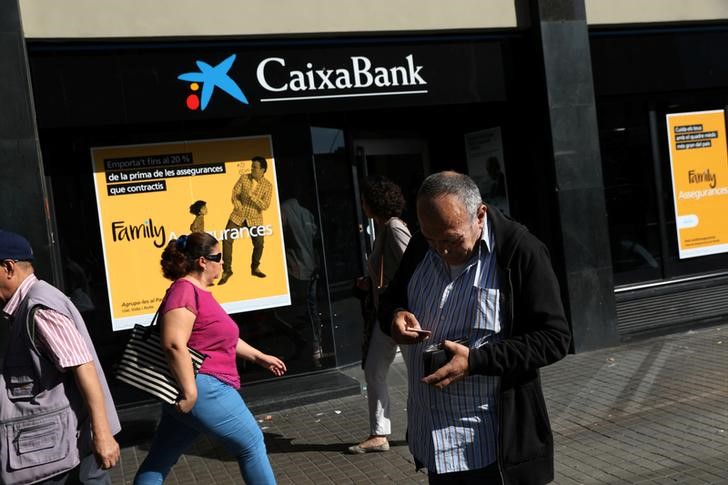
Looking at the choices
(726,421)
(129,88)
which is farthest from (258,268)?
(726,421)

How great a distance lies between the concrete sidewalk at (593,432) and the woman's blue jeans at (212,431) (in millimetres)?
1365

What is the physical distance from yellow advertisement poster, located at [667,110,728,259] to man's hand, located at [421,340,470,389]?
7528 millimetres

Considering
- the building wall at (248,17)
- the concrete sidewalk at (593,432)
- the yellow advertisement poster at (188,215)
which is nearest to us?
the concrete sidewalk at (593,432)

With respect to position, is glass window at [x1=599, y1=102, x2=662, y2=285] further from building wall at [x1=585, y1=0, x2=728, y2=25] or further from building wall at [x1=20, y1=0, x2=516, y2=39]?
building wall at [x1=20, y1=0, x2=516, y2=39]

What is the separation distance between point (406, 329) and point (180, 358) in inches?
54.3

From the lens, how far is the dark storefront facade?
695cm

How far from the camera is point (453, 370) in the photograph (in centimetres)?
262

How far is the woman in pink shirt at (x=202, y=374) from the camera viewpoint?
12.7 feet

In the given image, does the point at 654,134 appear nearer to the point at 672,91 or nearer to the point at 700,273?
the point at 672,91

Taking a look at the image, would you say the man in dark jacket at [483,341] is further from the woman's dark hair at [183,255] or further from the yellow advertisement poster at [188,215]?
the yellow advertisement poster at [188,215]

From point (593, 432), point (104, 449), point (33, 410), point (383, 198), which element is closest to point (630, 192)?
point (593, 432)

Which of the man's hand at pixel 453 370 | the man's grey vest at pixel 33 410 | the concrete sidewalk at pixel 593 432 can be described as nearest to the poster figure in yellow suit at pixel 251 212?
the concrete sidewalk at pixel 593 432

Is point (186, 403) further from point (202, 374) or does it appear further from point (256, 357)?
point (256, 357)

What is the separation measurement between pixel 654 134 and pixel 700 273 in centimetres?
174
